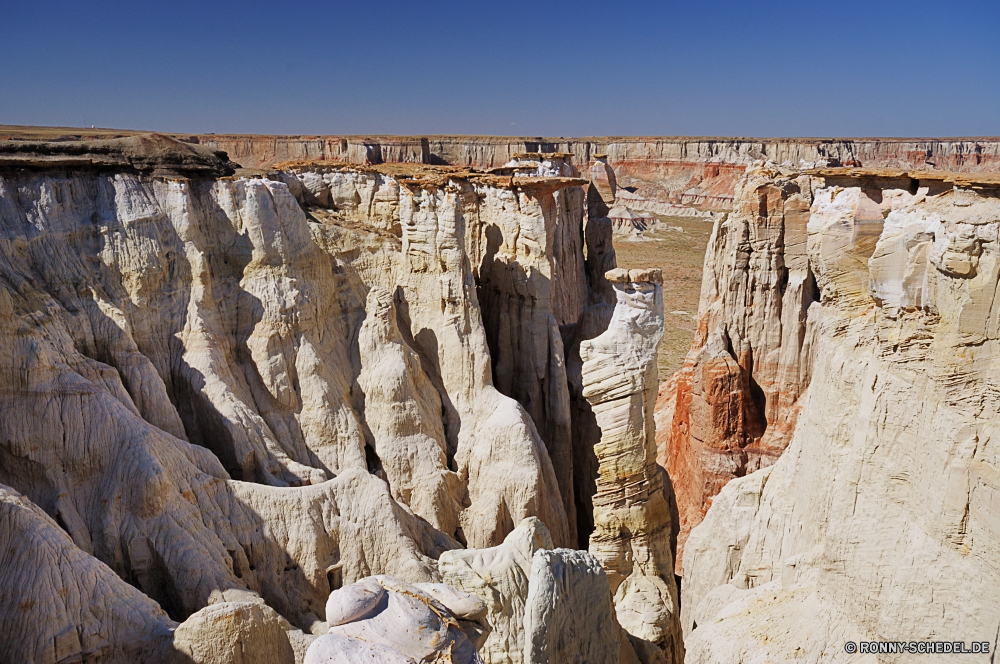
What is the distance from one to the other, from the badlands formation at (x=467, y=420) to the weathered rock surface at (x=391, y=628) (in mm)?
27

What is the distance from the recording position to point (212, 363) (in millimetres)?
13914

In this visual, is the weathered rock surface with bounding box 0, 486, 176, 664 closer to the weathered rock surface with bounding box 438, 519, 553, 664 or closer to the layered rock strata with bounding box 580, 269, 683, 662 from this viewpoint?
the weathered rock surface with bounding box 438, 519, 553, 664

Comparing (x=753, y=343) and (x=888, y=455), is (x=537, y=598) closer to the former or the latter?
(x=888, y=455)

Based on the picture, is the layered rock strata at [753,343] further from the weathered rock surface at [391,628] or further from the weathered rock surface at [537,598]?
the weathered rock surface at [391,628]

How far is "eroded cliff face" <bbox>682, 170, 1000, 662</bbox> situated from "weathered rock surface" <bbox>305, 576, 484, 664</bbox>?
3298 millimetres

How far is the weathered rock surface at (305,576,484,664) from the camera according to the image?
5192 mm

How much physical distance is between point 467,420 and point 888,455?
988 centimetres

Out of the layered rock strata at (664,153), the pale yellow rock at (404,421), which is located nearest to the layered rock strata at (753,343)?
the pale yellow rock at (404,421)

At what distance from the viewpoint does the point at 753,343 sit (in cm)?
1719

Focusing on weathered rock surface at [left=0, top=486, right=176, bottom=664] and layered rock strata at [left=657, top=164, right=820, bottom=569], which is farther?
layered rock strata at [left=657, top=164, right=820, bottom=569]

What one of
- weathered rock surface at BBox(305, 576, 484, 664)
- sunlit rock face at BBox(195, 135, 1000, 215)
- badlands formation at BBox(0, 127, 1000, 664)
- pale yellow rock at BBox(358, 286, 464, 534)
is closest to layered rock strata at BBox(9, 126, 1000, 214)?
sunlit rock face at BBox(195, 135, 1000, 215)

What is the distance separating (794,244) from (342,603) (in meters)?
13.8

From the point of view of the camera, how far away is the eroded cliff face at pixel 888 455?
6230mm

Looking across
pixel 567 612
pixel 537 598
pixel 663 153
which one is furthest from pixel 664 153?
pixel 537 598
